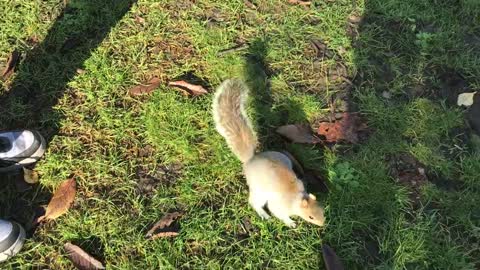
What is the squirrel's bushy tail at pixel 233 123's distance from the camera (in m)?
2.75

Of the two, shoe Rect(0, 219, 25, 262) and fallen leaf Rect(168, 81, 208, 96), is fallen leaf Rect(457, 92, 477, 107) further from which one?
shoe Rect(0, 219, 25, 262)

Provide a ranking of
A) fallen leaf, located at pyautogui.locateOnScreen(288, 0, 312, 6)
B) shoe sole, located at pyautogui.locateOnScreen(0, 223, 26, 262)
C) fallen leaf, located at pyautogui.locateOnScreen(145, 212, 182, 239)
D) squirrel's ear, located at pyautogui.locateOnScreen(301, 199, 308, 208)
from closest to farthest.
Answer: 1. squirrel's ear, located at pyautogui.locateOnScreen(301, 199, 308, 208)
2. shoe sole, located at pyautogui.locateOnScreen(0, 223, 26, 262)
3. fallen leaf, located at pyautogui.locateOnScreen(145, 212, 182, 239)
4. fallen leaf, located at pyautogui.locateOnScreen(288, 0, 312, 6)

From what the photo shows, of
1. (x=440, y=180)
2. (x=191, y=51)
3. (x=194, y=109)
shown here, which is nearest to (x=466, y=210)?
(x=440, y=180)

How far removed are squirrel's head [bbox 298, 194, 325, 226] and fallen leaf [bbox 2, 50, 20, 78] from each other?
6.68ft

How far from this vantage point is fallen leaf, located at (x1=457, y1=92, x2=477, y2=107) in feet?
10.3

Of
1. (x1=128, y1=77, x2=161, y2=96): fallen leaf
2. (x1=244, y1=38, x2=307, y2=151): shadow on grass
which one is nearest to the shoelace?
(x1=128, y1=77, x2=161, y2=96): fallen leaf

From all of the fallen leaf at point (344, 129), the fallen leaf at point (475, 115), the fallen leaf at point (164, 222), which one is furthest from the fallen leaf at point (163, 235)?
the fallen leaf at point (475, 115)

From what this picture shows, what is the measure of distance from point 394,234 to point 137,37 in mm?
2012

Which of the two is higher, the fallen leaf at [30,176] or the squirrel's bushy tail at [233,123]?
the squirrel's bushy tail at [233,123]

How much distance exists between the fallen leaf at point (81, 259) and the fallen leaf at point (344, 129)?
1.39 meters

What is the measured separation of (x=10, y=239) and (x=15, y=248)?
71 millimetres

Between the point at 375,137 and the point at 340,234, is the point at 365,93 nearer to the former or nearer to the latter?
the point at 375,137

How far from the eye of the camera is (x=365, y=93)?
3.22m

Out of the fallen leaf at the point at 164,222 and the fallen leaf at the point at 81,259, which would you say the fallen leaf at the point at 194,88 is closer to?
the fallen leaf at the point at 164,222
